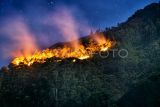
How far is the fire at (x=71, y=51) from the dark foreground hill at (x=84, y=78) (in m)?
10.1

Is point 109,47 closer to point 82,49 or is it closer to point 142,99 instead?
point 82,49

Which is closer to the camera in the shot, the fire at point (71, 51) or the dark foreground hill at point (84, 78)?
the dark foreground hill at point (84, 78)

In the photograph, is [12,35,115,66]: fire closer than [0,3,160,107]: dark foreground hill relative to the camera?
No

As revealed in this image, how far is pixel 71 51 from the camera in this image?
506 ft

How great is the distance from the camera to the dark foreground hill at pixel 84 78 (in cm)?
9112

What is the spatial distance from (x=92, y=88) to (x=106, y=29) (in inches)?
3105

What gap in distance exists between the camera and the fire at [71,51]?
465ft

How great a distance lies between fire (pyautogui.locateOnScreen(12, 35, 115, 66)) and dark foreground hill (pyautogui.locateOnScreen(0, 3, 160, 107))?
33.0 feet

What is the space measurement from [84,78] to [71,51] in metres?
50.4

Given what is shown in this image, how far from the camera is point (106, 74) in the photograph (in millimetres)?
110438

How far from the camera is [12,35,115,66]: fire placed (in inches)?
5580

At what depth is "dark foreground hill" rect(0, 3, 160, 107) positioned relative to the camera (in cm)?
9112

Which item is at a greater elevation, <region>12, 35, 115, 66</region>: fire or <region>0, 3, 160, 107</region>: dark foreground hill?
<region>12, 35, 115, 66</region>: fire

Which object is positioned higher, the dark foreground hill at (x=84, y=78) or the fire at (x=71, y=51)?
the fire at (x=71, y=51)
